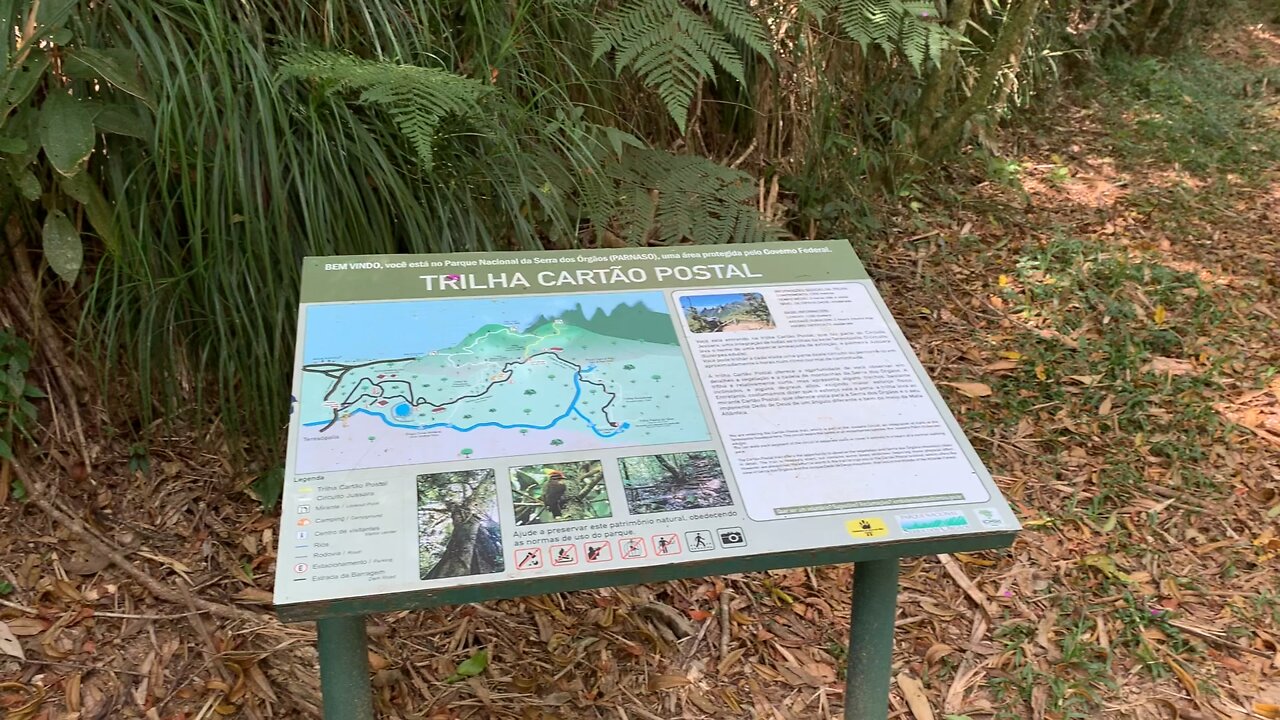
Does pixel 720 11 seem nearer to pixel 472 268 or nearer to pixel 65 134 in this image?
pixel 472 268

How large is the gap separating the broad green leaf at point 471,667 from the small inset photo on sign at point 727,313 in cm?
95

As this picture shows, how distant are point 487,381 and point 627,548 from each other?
0.36 metres

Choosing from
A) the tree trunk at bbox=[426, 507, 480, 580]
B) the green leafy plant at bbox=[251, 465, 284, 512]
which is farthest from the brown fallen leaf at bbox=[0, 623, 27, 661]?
the tree trunk at bbox=[426, 507, 480, 580]

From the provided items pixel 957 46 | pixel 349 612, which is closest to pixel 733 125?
pixel 957 46

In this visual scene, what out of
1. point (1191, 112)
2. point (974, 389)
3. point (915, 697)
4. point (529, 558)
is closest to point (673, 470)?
point (529, 558)

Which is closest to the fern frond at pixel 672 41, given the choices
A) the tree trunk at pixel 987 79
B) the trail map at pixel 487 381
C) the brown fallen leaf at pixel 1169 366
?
the trail map at pixel 487 381

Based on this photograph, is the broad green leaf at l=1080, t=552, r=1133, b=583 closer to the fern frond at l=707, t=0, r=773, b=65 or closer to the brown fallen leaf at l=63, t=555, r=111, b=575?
the fern frond at l=707, t=0, r=773, b=65

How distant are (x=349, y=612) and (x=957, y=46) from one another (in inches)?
127

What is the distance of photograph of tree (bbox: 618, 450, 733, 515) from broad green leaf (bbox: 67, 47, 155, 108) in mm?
1179

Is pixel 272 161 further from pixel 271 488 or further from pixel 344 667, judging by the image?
pixel 344 667

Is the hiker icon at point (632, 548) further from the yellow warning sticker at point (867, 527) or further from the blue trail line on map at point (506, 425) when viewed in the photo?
the yellow warning sticker at point (867, 527)

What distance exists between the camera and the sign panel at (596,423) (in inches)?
47.5

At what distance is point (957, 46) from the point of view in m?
3.50

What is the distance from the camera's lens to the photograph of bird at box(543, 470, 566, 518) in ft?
4.10
